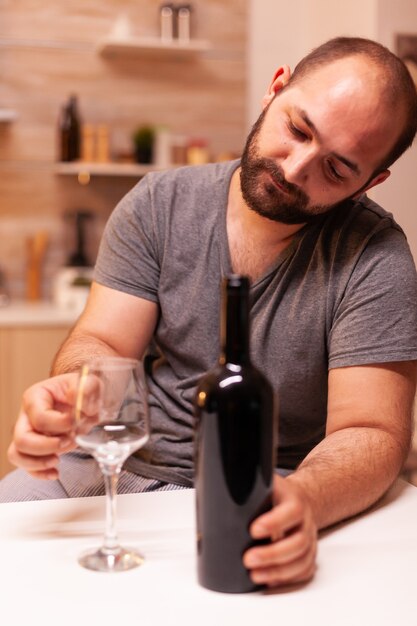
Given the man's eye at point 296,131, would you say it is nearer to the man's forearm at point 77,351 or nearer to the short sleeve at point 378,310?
the short sleeve at point 378,310

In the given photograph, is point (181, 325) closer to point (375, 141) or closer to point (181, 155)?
point (375, 141)

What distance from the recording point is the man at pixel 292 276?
136 centimetres

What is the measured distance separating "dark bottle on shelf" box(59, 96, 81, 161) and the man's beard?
2125 millimetres

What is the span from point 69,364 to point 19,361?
1764 millimetres

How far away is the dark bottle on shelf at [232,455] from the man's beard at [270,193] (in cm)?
68

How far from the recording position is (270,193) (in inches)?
Result: 57.9

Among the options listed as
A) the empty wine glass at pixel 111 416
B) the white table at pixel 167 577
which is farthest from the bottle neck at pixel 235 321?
the white table at pixel 167 577

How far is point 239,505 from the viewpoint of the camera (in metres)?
0.84

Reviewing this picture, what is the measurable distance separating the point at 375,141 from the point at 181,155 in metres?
2.27

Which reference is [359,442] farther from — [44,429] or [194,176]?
[194,176]

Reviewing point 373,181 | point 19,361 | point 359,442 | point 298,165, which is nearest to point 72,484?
point 359,442

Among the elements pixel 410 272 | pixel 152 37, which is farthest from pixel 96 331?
pixel 152 37

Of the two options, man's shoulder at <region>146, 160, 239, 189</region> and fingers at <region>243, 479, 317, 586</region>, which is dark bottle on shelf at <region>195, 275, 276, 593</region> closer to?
fingers at <region>243, 479, 317, 586</region>

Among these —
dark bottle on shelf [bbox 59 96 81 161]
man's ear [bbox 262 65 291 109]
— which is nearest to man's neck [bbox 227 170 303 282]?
man's ear [bbox 262 65 291 109]
